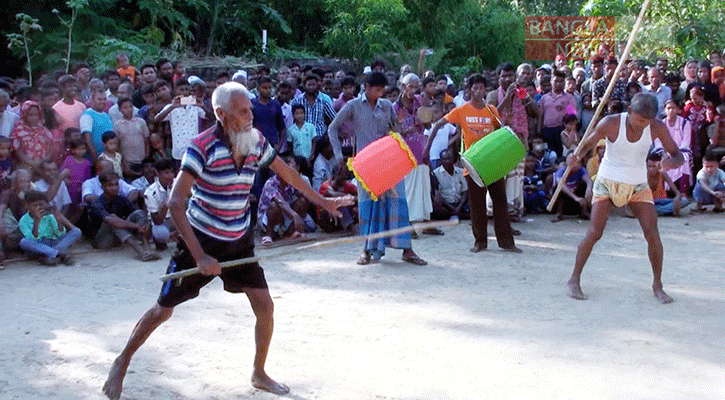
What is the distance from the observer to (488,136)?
7.64 m

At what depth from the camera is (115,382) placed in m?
4.56

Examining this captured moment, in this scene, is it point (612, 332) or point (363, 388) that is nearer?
point (363, 388)

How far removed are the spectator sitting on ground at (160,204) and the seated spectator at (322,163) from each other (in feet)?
6.05

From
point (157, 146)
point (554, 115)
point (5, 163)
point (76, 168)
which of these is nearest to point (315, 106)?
point (157, 146)

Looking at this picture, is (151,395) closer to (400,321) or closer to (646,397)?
(400,321)

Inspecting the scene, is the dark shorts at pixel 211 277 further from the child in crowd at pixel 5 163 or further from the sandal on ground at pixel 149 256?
the child in crowd at pixel 5 163

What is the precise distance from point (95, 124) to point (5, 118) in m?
0.88

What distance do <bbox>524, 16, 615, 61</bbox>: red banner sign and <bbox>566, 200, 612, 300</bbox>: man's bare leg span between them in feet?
27.2

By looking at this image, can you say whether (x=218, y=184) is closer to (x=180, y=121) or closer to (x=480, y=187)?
(x=480, y=187)

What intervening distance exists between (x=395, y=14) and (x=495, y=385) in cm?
1239

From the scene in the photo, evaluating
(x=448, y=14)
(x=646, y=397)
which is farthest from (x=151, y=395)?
(x=448, y=14)

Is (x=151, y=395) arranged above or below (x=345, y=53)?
below

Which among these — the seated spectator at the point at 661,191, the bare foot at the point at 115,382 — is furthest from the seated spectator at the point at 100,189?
the seated spectator at the point at 661,191

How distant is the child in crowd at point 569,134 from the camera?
35.3 feet
